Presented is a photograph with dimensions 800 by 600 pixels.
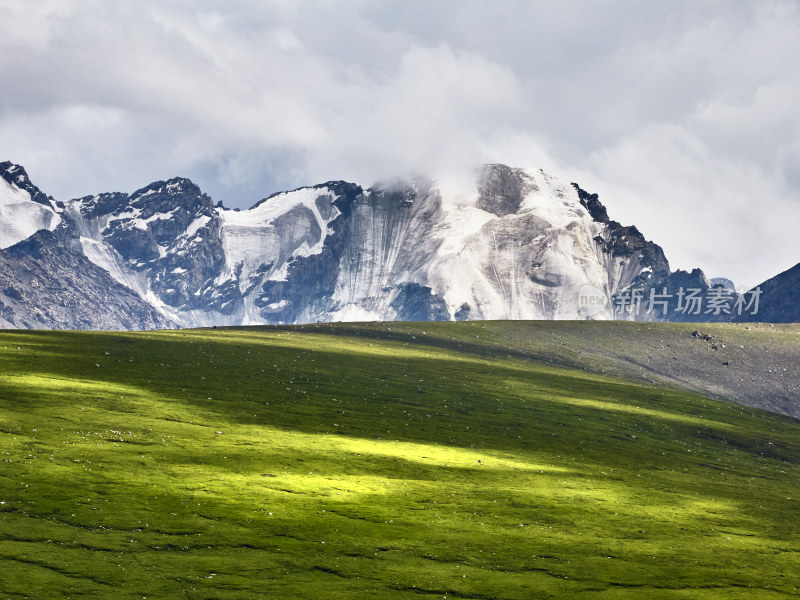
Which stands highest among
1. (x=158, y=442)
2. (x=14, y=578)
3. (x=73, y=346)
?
(x=73, y=346)

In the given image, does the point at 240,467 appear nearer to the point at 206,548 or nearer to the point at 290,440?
the point at 290,440

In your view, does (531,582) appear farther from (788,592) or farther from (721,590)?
(788,592)

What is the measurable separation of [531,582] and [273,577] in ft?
51.6

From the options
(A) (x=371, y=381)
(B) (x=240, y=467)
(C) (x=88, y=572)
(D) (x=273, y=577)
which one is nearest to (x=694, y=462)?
(A) (x=371, y=381)

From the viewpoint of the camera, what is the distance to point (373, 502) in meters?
68.0

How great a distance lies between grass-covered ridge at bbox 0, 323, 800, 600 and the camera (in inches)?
2051

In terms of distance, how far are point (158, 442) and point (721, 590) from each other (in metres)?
48.1

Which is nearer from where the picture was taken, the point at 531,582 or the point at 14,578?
the point at 14,578

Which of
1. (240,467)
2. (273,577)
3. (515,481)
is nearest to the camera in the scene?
(273,577)

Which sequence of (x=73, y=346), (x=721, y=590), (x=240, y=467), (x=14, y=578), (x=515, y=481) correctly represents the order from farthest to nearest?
1. (x=73, y=346)
2. (x=515, y=481)
3. (x=240, y=467)
4. (x=721, y=590)
5. (x=14, y=578)

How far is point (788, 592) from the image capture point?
56.1 metres

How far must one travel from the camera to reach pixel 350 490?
7081 cm

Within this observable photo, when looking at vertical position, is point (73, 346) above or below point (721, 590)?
above

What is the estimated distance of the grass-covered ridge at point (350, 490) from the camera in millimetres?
52094
